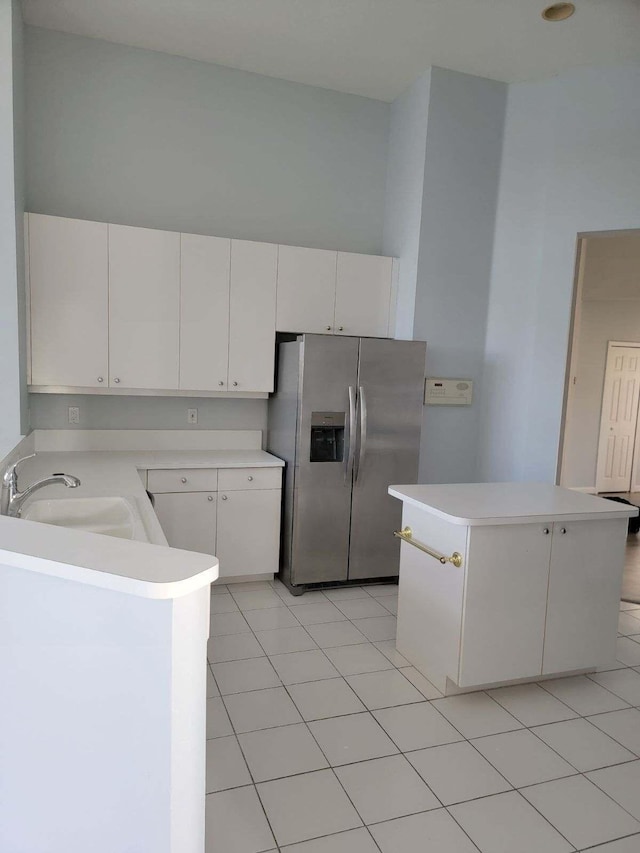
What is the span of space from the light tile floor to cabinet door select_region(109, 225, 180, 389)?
1.53 meters

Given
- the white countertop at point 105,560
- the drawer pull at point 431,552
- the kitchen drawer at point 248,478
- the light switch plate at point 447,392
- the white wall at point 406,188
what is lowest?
the drawer pull at point 431,552

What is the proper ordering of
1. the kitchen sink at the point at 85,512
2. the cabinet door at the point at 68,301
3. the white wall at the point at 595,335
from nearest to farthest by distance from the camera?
the kitchen sink at the point at 85,512
the cabinet door at the point at 68,301
the white wall at the point at 595,335

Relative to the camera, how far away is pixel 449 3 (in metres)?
3.10

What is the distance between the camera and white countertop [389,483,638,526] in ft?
8.10

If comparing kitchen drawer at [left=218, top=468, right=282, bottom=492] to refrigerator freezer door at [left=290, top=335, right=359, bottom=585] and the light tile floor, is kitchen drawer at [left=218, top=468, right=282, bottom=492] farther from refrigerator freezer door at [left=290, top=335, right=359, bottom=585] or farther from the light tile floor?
the light tile floor

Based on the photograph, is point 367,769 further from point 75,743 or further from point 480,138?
point 480,138

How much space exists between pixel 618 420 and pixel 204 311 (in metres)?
5.74

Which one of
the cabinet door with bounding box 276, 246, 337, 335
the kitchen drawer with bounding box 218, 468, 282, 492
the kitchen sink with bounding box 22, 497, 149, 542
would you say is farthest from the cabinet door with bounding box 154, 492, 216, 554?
the cabinet door with bounding box 276, 246, 337, 335

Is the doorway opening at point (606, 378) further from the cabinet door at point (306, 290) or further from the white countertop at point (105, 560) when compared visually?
the white countertop at point (105, 560)

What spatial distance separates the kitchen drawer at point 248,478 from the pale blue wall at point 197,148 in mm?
1577

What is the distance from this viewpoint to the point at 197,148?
12.7 ft

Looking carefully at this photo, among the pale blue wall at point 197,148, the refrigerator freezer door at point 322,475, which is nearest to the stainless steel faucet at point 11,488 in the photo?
the refrigerator freezer door at point 322,475

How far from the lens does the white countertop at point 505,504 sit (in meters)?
2.47

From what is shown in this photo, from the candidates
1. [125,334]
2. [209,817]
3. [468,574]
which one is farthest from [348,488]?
[209,817]
